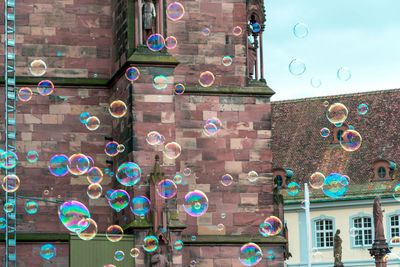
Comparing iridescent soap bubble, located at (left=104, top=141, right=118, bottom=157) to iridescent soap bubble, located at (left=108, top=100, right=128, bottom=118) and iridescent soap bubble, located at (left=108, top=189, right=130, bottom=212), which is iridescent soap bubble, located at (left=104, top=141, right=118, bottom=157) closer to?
iridescent soap bubble, located at (left=108, top=100, right=128, bottom=118)

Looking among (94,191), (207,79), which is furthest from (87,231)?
(207,79)

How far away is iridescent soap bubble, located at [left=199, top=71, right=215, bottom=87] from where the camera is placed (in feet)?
82.2

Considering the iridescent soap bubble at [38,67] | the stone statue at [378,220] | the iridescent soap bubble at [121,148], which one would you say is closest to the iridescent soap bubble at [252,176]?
the iridescent soap bubble at [121,148]

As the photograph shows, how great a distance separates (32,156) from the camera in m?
24.1

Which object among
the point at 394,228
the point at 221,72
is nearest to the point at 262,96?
the point at 221,72

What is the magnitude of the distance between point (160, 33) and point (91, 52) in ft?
6.73

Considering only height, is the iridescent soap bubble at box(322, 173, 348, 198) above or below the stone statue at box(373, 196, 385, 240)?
below

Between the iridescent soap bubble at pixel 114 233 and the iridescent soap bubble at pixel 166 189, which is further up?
the iridescent soap bubble at pixel 166 189

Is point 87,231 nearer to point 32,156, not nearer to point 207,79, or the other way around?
point 32,156

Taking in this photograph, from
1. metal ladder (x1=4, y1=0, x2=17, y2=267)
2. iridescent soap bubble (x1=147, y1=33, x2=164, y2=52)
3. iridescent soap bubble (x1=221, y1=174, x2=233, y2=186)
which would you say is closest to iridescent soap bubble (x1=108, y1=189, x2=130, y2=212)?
metal ladder (x1=4, y1=0, x2=17, y2=267)

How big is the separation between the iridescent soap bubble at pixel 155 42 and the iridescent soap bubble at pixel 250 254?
500 cm

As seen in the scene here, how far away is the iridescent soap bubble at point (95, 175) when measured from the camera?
23.6 m

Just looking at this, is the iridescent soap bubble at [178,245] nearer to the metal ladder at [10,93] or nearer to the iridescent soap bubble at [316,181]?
the iridescent soap bubble at [316,181]

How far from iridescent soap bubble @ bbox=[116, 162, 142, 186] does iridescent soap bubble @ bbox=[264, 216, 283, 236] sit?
148 inches
